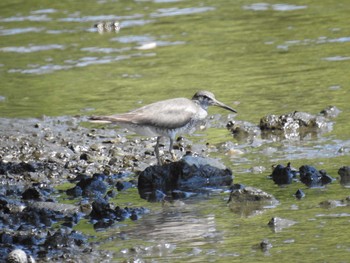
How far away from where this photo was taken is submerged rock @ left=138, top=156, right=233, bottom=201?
38.2 feet

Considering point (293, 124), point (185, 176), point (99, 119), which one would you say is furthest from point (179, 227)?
point (293, 124)

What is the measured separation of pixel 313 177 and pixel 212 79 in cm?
602

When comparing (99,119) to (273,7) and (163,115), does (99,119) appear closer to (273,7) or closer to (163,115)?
(163,115)

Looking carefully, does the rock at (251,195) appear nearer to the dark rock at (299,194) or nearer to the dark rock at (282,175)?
the dark rock at (299,194)

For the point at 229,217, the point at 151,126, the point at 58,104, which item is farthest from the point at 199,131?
the point at 229,217

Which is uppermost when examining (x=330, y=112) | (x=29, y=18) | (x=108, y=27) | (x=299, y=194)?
(x=29, y=18)

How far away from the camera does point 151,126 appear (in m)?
12.5

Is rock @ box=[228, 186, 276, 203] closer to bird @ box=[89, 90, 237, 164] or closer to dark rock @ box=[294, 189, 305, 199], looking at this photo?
dark rock @ box=[294, 189, 305, 199]

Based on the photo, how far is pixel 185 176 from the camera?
38.3 feet

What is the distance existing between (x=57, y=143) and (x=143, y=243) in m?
4.35

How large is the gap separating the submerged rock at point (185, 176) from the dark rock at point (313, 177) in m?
0.88

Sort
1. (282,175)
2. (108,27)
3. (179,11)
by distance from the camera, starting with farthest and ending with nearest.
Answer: (179,11), (108,27), (282,175)

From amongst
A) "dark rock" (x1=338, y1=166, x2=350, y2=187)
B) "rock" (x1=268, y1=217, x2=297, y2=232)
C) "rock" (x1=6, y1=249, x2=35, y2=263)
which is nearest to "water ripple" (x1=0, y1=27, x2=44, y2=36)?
"dark rock" (x1=338, y1=166, x2=350, y2=187)

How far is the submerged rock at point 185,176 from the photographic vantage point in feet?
38.2
